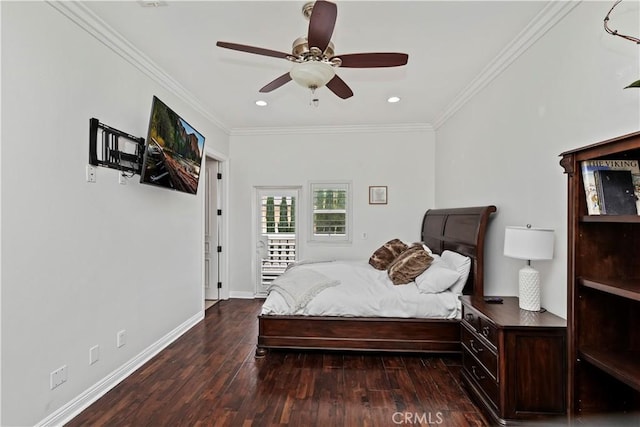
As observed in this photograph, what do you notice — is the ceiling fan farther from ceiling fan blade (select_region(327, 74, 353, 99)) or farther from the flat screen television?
the flat screen television

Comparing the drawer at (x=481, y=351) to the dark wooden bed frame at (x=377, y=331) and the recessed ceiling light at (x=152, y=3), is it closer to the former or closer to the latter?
the dark wooden bed frame at (x=377, y=331)

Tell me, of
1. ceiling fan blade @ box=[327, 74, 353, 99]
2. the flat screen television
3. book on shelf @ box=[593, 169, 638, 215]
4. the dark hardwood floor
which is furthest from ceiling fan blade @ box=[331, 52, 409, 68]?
the dark hardwood floor

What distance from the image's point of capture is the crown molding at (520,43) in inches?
89.7

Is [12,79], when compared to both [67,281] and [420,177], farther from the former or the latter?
[420,177]

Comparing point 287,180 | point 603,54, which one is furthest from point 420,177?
point 603,54

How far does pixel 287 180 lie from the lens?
563 cm

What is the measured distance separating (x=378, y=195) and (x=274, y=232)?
1.88 m

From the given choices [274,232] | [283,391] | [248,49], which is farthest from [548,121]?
[274,232]

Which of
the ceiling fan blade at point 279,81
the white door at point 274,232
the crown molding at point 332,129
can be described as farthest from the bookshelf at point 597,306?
the white door at point 274,232

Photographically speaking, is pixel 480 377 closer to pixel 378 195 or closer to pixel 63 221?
pixel 63 221

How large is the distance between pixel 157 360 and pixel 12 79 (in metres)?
2.61

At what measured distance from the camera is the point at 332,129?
553cm

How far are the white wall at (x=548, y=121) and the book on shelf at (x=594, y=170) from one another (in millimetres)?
315

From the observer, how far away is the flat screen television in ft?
9.02
